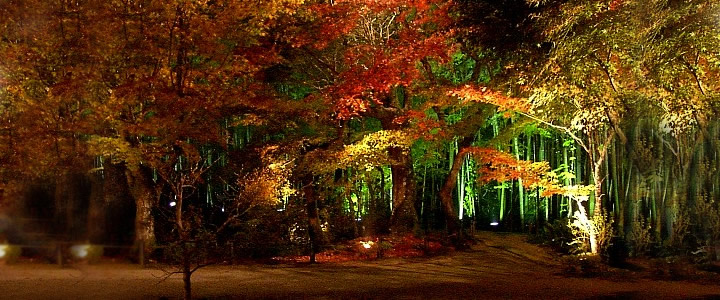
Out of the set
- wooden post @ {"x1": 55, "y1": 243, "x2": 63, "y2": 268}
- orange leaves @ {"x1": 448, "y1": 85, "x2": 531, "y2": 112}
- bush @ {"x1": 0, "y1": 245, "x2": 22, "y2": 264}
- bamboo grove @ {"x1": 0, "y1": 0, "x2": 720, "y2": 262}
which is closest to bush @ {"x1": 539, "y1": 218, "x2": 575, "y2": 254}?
bamboo grove @ {"x1": 0, "y1": 0, "x2": 720, "y2": 262}

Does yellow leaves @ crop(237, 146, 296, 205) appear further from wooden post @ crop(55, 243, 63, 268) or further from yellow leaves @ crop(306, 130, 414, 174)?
wooden post @ crop(55, 243, 63, 268)

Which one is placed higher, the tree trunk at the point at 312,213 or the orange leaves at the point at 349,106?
the orange leaves at the point at 349,106

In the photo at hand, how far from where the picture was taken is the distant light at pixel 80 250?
7355 mm

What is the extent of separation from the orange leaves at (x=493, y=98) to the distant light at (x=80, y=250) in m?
10.3

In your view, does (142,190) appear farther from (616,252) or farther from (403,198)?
(616,252)

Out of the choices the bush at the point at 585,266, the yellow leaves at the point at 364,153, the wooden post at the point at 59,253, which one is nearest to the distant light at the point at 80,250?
the wooden post at the point at 59,253

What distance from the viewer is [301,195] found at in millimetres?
20266

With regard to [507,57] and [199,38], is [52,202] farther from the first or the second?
[507,57]

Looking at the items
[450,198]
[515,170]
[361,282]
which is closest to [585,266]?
[515,170]

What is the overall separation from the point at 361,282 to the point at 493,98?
588 centimetres

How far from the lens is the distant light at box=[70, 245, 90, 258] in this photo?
7.36 metres

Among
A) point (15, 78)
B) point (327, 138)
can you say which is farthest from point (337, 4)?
point (15, 78)

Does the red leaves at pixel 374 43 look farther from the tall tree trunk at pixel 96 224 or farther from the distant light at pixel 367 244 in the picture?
the tall tree trunk at pixel 96 224

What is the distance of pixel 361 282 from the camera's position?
42.7 ft
